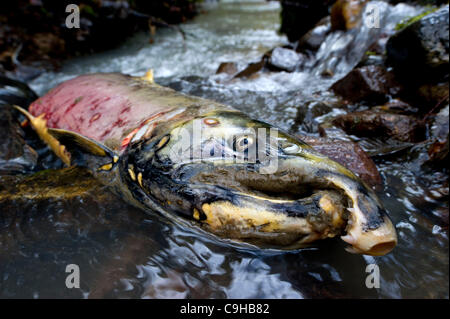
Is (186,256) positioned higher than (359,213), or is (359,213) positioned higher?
(359,213)

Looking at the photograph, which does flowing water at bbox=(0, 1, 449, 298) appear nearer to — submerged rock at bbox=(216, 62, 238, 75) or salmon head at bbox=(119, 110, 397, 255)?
salmon head at bbox=(119, 110, 397, 255)

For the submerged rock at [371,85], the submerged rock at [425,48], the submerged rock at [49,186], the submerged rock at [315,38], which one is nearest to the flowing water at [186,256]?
the submerged rock at [49,186]

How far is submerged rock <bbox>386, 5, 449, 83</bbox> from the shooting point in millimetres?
3514

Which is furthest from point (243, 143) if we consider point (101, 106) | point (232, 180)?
point (101, 106)

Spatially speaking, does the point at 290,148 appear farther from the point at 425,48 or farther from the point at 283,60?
the point at 283,60

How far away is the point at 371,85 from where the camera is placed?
155 inches

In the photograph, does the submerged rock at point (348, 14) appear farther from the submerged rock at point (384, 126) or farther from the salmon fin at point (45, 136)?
the salmon fin at point (45, 136)

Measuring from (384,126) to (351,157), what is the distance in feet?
2.78

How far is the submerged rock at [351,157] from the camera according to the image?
2520 millimetres

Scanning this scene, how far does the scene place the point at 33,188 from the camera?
95.0 inches

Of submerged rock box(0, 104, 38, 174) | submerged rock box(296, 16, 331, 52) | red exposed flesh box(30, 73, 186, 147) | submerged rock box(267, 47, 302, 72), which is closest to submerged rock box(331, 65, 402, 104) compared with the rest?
submerged rock box(267, 47, 302, 72)

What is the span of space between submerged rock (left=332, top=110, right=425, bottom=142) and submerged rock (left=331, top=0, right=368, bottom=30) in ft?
12.7

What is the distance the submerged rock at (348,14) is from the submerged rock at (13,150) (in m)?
6.17

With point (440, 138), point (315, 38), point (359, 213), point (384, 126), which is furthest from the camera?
point (315, 38)
